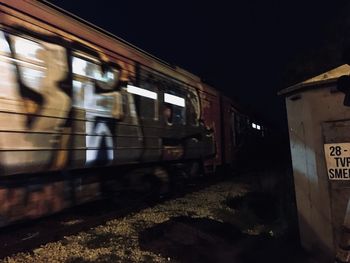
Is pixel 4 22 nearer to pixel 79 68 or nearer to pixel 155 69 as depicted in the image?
pixel 79 68

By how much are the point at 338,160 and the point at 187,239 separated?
2421 mm

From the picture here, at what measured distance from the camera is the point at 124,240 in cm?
611

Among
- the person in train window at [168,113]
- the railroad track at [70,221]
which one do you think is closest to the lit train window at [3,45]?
the railroad track at [70,221]

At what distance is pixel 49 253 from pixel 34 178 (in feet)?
3.15

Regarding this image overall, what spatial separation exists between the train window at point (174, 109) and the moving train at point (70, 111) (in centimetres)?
2

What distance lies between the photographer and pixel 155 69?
9.10m

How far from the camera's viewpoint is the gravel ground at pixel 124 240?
5.30 meters

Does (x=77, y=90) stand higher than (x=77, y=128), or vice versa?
(x=77, y=90)

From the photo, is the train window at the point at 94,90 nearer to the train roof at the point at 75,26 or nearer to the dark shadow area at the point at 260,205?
the train roof at the point at 75,26

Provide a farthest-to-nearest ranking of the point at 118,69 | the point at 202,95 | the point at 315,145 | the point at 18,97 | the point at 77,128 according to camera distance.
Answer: the point at 202,95, the point at 118,69, the point at 77,128, the point at 18,97, the point at 315,145

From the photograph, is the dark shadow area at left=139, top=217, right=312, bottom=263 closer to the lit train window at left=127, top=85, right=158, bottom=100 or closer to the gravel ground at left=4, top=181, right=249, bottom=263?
the gravel ground at left=4, top=181, right=249, bottom=263

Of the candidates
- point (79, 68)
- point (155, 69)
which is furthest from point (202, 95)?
point (79, 68)

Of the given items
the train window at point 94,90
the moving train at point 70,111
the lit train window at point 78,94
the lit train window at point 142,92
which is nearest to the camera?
the moving train at point 70,111

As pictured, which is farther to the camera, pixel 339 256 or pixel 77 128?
pixel 77 128
